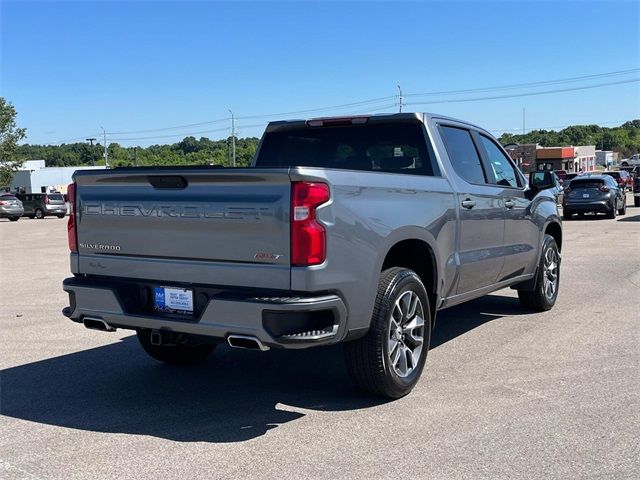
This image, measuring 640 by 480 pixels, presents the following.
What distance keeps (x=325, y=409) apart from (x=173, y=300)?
1312 mm

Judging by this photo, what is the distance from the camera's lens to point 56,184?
95.5m

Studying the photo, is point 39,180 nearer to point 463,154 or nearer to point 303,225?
point 463,154

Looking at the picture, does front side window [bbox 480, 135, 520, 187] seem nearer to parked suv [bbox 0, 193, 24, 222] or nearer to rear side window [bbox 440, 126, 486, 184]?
rear side window [bbox 440, 126, 486, 184]

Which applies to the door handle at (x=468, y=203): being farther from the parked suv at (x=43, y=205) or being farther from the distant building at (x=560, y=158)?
the distant building at (x=560, y=158)

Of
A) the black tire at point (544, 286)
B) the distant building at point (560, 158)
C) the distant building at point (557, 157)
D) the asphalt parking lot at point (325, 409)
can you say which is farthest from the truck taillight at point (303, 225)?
the distant building at point (557, 157)

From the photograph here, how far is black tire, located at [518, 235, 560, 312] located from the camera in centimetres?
796

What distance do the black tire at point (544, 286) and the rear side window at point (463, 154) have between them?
1.83m

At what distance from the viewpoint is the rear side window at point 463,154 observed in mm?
6211

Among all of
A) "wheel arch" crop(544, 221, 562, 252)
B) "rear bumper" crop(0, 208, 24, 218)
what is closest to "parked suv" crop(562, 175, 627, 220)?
"wheel arch" crop(544, 221, 562, 252)

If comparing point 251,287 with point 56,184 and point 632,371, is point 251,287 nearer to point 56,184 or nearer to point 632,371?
point 632,371

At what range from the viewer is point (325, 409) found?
4.91 meters

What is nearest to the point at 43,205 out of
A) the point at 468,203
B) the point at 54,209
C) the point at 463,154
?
the point at 54,209

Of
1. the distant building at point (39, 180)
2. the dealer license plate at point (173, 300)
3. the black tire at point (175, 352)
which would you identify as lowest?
the black tire at point (175, 352)

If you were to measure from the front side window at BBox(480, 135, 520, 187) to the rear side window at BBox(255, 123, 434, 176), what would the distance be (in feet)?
4.03
